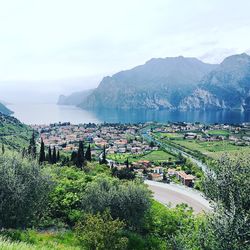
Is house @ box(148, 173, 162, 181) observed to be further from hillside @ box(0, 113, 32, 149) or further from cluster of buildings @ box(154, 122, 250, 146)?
cluster of buildings @ box(154, 122, 250, 146)

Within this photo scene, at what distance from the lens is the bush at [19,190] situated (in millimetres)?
13852

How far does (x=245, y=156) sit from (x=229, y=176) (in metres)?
2.47

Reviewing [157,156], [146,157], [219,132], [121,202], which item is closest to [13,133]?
[146,157]

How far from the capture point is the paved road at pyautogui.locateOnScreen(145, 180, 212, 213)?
3470 centimetres

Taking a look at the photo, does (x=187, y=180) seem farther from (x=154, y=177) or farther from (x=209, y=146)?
(x=209, y=146)

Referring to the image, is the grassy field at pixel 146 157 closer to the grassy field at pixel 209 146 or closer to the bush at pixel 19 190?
the grassy field at pixel 209 146

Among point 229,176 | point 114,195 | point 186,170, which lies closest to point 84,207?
point 114,195

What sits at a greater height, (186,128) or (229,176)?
(229,176)

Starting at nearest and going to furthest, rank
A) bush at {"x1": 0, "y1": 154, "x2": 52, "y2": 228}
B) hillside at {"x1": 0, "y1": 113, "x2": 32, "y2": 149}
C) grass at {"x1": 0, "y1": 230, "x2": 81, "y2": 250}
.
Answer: grass at {"x1": 0, "y1": 230, "x2": 81, "y2": 250}
bush at {"x1": 0, "y1": 154, "x2": 52, "y2": 228}
hillside at {"x1": 0, "y1": 113, "x2": 32, "y2": 149}

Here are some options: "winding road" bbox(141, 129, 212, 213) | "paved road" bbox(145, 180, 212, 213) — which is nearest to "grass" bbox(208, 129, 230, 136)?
"winding road" bbox(141, 129, 212, 213)

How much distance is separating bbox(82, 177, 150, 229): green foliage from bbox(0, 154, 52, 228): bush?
367cm

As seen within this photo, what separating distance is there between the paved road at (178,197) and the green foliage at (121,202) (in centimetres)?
1458

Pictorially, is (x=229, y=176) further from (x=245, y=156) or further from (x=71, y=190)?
(x=71, y=190)

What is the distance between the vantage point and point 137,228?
765 inches
